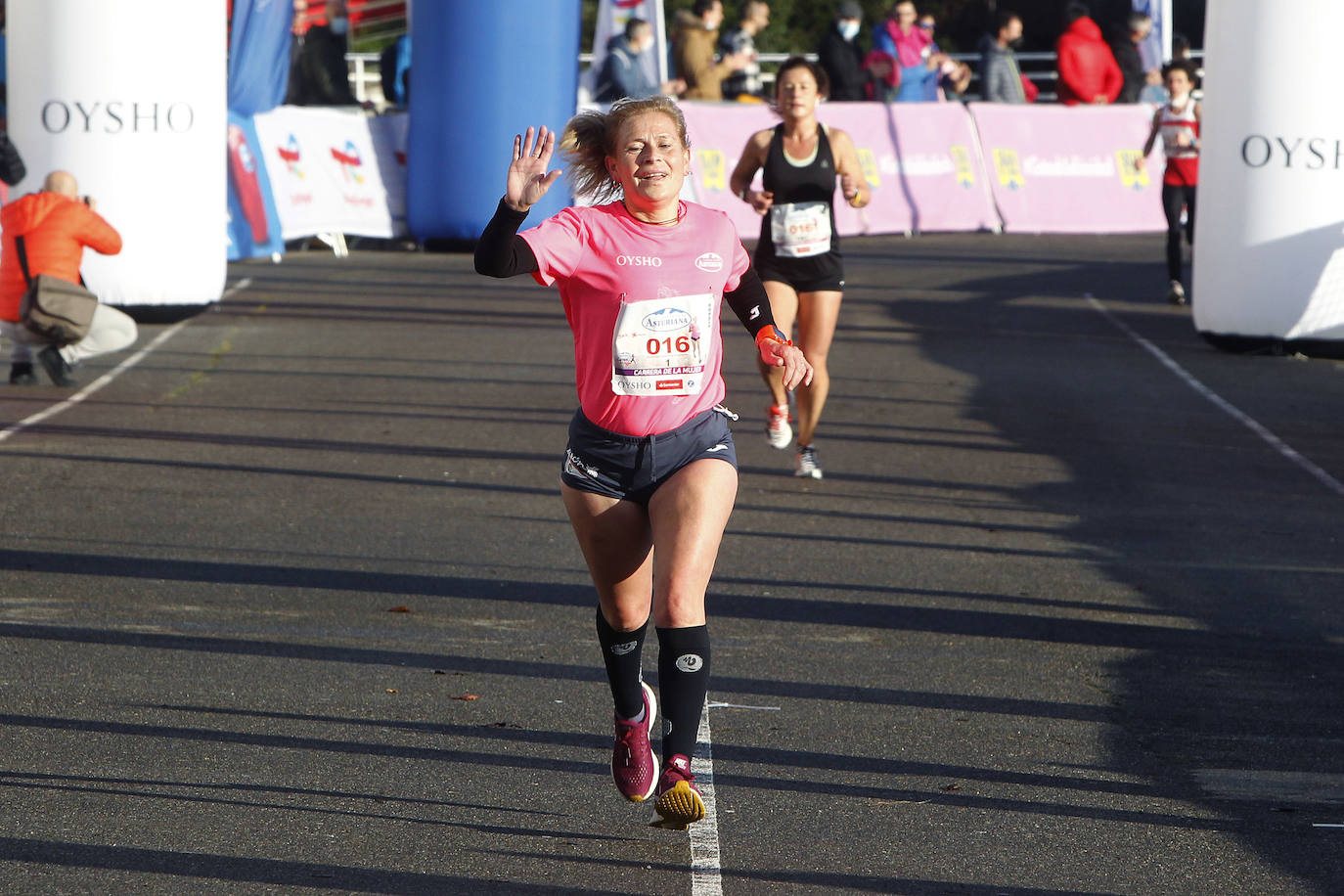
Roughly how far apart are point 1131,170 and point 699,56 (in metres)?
6.62

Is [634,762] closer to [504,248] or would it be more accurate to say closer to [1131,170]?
[504,248]

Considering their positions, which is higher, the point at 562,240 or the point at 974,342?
the point at 562,240

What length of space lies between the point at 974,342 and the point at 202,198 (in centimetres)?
639

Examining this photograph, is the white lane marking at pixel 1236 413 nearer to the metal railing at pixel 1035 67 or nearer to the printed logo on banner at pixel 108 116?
the printed logo on banner at pixel 108 116

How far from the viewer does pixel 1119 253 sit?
22.8 meters

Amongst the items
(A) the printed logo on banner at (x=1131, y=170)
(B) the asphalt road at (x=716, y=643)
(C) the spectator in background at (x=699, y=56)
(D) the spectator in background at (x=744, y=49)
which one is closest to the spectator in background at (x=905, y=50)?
(D) the spectator in background at (x=744, y=49)

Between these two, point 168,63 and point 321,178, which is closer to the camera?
point 168,63

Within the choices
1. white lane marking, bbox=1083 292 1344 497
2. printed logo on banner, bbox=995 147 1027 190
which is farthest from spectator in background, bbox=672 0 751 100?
white lane marking, bbox=1083 292 1344 497

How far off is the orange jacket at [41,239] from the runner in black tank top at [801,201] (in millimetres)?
4900

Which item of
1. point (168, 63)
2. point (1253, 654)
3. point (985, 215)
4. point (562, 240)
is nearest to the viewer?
point (562, 240)

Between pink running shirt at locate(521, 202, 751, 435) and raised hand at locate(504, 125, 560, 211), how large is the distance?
140 mm

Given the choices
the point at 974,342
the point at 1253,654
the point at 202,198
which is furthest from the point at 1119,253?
the point at 1253,654

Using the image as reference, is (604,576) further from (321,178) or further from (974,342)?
(321,178)

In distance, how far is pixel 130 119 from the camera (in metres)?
14.0
